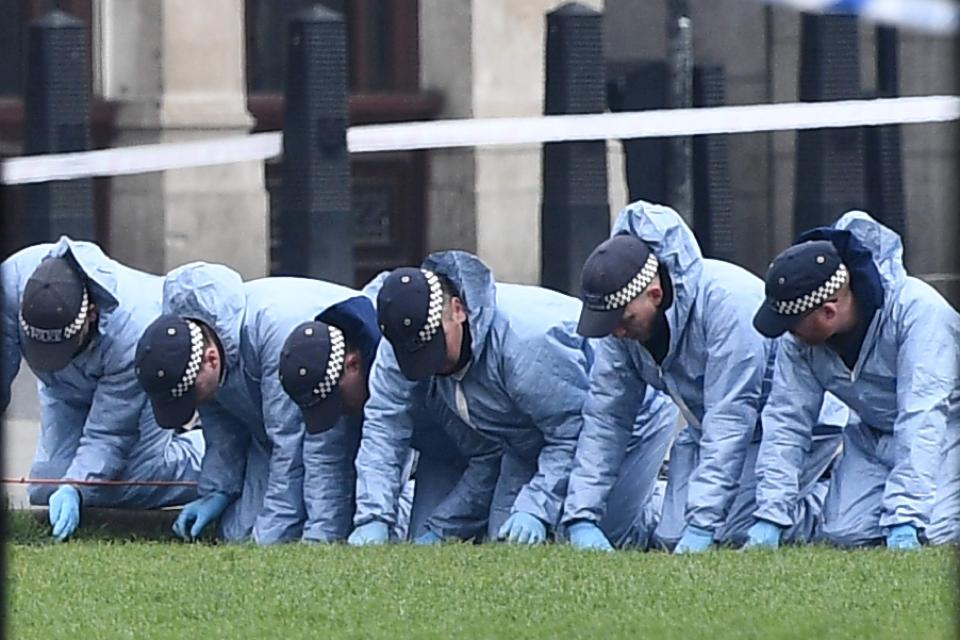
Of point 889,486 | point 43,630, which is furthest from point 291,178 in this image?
point 43,630

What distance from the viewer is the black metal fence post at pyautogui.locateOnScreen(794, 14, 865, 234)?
12.6 metres

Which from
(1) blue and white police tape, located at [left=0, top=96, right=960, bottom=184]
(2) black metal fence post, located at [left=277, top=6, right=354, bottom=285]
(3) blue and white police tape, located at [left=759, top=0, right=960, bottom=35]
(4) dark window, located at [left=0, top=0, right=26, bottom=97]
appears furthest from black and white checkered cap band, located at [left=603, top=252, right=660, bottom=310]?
(4) dark window, located at [left=0, top=0, right=26, bottom=97]

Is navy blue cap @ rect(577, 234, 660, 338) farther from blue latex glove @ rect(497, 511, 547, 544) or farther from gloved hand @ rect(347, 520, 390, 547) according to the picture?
gloved hand @ rect(347, 520, 390, 547)

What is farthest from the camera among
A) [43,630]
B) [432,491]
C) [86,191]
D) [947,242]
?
[947,242]

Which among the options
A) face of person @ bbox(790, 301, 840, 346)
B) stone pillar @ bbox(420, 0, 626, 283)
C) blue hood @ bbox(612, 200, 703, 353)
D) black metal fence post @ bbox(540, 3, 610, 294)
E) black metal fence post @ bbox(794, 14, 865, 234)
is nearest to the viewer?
face of person @ bbox(790, 301, 840, 346)

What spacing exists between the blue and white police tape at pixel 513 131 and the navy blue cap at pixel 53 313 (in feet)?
11.7

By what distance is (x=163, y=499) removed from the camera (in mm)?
8500

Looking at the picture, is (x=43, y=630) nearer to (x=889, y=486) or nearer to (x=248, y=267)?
(x=889, y=486)

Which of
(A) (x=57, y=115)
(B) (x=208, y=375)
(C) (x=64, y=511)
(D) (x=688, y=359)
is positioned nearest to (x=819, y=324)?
(D) (x=688, y=359)

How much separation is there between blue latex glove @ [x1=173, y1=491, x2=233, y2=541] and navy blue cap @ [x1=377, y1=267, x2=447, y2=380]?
107 centimetres

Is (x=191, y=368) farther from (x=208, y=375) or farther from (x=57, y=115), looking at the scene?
(x=57, y=115)

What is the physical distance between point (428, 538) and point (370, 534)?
293 millimetres

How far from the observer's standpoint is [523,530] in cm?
753

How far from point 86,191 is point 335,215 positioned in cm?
117
